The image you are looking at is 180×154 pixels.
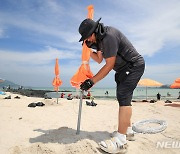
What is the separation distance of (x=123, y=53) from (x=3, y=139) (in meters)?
2.23

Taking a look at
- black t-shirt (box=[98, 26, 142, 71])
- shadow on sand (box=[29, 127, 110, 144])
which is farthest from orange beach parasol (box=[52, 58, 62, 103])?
black t-shirt (box=[98, 26, 142, 71])

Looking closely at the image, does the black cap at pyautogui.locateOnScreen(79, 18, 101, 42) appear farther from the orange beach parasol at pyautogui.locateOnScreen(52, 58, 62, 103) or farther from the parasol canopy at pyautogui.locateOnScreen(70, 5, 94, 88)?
the orange beach parasol at pyautogui.locateOnScreen(52, 58, 62, 103)

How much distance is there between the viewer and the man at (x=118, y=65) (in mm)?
2727

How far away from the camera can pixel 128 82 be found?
298 centimetres

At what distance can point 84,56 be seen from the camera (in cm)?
347

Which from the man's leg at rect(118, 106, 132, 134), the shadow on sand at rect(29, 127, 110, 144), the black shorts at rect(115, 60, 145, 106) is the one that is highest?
the black shorts at rect(115, 60, 145, 106)

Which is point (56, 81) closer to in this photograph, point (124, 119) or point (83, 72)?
point (83, 72)

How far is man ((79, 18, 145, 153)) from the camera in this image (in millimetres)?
2727

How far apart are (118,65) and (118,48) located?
0.28 m

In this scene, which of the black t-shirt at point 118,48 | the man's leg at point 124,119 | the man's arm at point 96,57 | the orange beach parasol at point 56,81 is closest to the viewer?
the black t-shirt at point 118,48

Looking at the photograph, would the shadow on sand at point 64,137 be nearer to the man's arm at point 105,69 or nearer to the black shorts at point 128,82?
the black shorts at point 128,82

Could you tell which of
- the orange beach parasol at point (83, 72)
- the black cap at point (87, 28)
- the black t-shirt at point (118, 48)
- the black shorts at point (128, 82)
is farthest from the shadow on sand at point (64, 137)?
the black cap at point (87, 28)

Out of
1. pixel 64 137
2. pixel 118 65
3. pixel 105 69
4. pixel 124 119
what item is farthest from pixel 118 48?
pixel 64 137

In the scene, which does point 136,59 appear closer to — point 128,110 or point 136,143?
point 128,110
